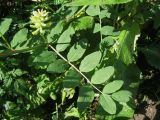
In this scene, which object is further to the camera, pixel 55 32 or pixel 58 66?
pixel 55 32

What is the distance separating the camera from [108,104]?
5.41ft

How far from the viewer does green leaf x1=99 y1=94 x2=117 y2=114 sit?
1.62 m

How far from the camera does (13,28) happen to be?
232 cm

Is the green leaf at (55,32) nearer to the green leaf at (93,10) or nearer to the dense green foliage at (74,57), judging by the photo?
the dense green foliage at (74,57)

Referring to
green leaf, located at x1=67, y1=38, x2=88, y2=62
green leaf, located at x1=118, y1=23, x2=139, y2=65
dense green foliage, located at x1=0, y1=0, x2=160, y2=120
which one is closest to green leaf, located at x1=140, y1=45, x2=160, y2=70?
dense green foliage, located at x1=0, y1=0, x2=160, y2=120

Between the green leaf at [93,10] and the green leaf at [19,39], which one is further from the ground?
the green leaf at [93,10]

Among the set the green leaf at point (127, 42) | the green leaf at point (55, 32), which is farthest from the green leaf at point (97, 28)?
the green leaf at point (55, 32)

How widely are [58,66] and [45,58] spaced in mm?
77

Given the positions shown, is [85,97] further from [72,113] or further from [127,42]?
[72,113]

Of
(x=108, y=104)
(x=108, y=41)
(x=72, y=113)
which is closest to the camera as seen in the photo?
(x=108, y=104)

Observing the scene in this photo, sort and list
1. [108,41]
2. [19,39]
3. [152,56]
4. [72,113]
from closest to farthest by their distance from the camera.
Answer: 1. [19,39]
2. [108,41]
3. [72,113]
4. [152,56]

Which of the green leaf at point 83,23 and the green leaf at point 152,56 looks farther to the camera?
the green leaf at point 152,56

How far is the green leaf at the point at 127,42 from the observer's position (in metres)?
2.01

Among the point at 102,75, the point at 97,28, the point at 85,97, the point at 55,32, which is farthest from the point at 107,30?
the point at 85,97
